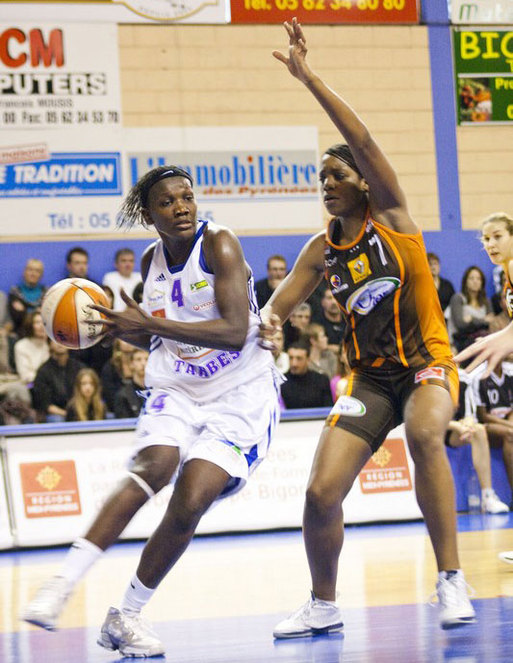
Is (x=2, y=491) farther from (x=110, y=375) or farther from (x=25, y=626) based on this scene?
(x=25, y=626)

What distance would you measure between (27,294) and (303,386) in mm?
3193

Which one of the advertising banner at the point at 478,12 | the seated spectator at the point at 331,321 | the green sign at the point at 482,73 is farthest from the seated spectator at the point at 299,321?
the advertising banner at the point at 478,12

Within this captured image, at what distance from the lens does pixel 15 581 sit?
6.65 meters

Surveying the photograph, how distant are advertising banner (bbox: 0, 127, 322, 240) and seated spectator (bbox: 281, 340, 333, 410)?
10.1ft

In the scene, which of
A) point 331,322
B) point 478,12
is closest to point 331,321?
point 331,322

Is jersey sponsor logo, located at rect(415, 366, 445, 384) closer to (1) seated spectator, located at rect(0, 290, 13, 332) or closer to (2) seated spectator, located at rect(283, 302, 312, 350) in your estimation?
(2) seated spectator, located at rect(283, 302, 312, 350)

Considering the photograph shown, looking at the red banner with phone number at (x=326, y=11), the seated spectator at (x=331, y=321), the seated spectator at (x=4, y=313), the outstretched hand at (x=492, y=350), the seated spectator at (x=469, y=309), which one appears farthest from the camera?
the red banner with phone number at (x=326, y=11)

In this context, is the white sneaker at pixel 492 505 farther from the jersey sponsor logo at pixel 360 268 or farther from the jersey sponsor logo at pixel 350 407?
the jersey sponsor logo at pixel 360 268

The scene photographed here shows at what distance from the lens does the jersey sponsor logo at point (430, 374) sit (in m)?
4.29

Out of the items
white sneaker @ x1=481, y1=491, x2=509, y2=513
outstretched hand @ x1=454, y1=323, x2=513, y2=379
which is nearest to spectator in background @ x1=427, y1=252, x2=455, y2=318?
white sneaker @ x1=481, y1=491, x2=509, y2=513

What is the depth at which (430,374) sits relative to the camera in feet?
14.1

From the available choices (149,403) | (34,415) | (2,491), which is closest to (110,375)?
(34,415)

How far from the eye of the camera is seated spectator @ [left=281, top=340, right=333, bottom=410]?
980 centimetres

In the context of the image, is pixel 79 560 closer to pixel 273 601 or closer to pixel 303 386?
pixel 273 601
